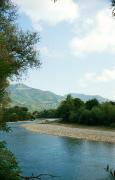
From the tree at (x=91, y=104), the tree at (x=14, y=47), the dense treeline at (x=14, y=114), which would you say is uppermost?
the tree at (x=91, y=104)

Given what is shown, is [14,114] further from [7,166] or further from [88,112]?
[88,112]

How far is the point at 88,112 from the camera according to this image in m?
140

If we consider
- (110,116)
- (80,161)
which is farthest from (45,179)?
(110,116)

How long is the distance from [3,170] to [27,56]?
633 centimetres

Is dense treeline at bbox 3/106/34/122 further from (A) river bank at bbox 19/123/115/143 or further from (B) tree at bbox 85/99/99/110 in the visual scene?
(B) tree at bbox 85/99/99/110

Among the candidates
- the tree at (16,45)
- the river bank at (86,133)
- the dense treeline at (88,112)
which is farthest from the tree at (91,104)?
the tree at (16,45)

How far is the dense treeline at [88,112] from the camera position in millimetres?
131000

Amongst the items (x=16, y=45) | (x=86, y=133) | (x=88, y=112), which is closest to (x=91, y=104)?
(x=88, y=112)

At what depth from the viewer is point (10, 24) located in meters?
17.1

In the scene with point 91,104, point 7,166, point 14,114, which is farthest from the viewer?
point 91,104

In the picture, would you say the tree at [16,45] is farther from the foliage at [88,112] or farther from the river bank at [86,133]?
the foliage at [88,112]

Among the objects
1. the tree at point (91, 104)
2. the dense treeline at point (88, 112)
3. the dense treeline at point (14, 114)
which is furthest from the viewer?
the tree at point (91, 104)

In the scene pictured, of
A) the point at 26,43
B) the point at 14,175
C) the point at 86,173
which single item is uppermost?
the point at 26,43

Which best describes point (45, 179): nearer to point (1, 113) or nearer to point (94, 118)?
point (1, 113)
